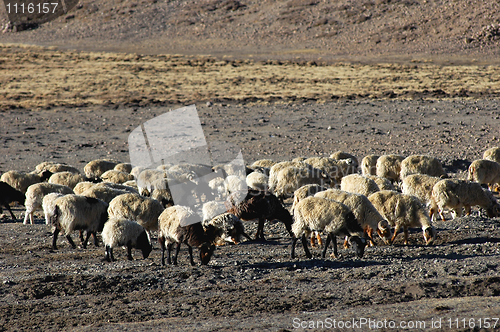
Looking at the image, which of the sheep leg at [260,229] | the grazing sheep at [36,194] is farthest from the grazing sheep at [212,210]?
the grazing sheep at [36,194]

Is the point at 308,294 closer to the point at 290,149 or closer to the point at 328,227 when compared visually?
the point at 328,227

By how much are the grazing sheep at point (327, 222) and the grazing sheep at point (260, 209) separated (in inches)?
58.9

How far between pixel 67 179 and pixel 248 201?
6.25 m

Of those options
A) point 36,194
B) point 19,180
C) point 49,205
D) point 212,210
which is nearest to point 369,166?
point 212,210

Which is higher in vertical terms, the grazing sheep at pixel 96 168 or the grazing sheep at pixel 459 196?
the grazing sheep at pixel 96 168

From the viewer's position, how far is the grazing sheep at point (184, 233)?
9.48 meters

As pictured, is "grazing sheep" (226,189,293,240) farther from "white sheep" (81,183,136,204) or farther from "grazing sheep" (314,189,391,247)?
"white sheep" (81,183,136,204)

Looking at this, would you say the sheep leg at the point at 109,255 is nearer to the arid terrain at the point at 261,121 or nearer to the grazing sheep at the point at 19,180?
the arid terrain at the point at 261,121

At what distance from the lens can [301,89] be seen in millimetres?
35719

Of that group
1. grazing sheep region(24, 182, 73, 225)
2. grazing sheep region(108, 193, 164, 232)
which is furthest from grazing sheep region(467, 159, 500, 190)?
grazing sheep region(24, 182, 73, 225)

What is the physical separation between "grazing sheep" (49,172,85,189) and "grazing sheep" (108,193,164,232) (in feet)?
14.7

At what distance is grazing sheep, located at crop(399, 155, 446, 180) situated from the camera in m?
15.8

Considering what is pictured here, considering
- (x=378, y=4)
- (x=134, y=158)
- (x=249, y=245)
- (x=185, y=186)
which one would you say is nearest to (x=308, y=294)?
(x=249, y=245)

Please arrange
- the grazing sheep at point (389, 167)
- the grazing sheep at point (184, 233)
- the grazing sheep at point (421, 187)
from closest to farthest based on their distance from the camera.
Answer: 1. the grazing sheep at point (184, 233)
2. the grazing sheep at point (421, 187)
3. the grazing sheep at point (389, 167)
